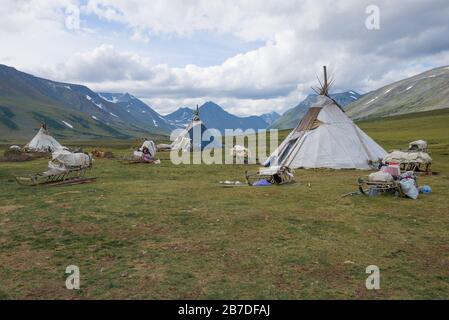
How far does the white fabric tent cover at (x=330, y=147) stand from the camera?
27.5 metres

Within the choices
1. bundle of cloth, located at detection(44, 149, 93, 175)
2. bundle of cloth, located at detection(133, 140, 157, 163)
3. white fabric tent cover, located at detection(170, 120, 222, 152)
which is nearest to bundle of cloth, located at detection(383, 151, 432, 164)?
bundle of cloth, located at detection(44, 149, 93, 175)

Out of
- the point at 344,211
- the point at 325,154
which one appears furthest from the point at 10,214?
the point at 325,154

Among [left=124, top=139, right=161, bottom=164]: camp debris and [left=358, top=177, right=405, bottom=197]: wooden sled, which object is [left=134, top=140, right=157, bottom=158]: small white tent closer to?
[left=124, top=139, right=161, bottom=164]: camp debris

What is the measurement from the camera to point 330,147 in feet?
91.9

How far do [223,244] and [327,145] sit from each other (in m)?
19.8

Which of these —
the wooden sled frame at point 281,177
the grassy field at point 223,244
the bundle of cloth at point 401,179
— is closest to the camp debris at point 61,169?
the grassy field at point 223,244

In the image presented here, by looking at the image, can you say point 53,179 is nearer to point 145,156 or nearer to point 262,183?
point 262,183

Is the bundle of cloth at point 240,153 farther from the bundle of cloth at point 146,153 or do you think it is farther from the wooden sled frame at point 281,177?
the wooden sled frame at point 281,177

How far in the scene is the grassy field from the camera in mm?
7422

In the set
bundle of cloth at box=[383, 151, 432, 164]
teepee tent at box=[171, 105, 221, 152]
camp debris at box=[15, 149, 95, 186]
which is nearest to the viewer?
camp debris at box=[15, 149, 95, 186]

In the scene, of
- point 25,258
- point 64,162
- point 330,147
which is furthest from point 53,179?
point 330,147

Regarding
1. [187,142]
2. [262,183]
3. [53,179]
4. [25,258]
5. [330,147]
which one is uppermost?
[187,142]
